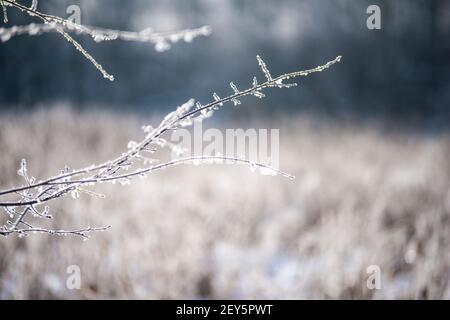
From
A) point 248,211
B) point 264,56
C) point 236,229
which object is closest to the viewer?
point 236,229

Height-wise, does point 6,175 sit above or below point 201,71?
below

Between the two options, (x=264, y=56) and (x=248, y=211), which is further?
(x=264, y=56)

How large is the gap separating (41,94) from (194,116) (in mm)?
9768

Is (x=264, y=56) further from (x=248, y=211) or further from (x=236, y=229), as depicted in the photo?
(x=236, y=229)

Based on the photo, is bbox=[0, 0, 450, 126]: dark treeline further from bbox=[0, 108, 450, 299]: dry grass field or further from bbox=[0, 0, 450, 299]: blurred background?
bbox=[0, 108, 450, 299]: dry grass field

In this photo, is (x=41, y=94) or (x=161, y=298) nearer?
(x=161, y=298)

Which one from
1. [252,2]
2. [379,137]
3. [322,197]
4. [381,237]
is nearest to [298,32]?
[252,2]

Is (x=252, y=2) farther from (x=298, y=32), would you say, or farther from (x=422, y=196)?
(x=422, y=196)

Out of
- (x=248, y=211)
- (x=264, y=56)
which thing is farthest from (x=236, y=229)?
(x=264, y=56)

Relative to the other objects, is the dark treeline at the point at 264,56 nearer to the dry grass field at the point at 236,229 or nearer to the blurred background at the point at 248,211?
the blurred background at the point at 248,211

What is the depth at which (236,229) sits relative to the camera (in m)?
2.65

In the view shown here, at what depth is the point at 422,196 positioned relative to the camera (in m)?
3.16

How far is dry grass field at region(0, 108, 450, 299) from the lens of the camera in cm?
193
